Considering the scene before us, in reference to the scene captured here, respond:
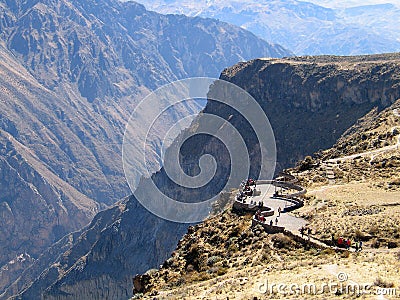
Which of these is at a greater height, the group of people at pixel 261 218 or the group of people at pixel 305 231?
the group of people at pixel 261 218

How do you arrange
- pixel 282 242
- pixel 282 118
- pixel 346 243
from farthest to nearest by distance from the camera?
pixel 282 118
pixel 282 242
pixel 346 243

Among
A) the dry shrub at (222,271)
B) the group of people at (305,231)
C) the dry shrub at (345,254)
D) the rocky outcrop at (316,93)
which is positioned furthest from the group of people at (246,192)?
the rocky outcrop at (316,93)

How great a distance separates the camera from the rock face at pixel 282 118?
498ft

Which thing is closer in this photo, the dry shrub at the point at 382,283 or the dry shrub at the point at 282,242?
the dry shrub at the point at 382,283

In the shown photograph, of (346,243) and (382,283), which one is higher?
(346,243)

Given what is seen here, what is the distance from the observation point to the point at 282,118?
17188 centimetres

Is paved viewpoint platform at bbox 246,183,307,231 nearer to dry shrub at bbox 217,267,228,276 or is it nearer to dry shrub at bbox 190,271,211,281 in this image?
dry shrub at bbox 217,267,228,276

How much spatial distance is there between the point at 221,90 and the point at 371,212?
154 m

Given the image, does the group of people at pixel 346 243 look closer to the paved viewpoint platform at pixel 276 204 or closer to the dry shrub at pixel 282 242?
the dry shrub at pixel 282 242

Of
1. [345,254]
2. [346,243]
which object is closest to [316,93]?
[346,243]

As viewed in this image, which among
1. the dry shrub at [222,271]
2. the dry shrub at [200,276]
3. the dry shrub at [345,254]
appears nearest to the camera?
the dry shrub at [345,254]

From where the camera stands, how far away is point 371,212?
46.1 meters

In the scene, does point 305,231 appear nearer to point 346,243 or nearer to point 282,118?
point 346,243

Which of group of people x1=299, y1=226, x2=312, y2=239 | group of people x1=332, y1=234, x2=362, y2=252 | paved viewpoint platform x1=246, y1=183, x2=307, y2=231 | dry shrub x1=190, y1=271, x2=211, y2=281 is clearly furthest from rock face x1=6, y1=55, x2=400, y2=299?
dry shrub x1=190, y1=271, x2=211, y2=281
